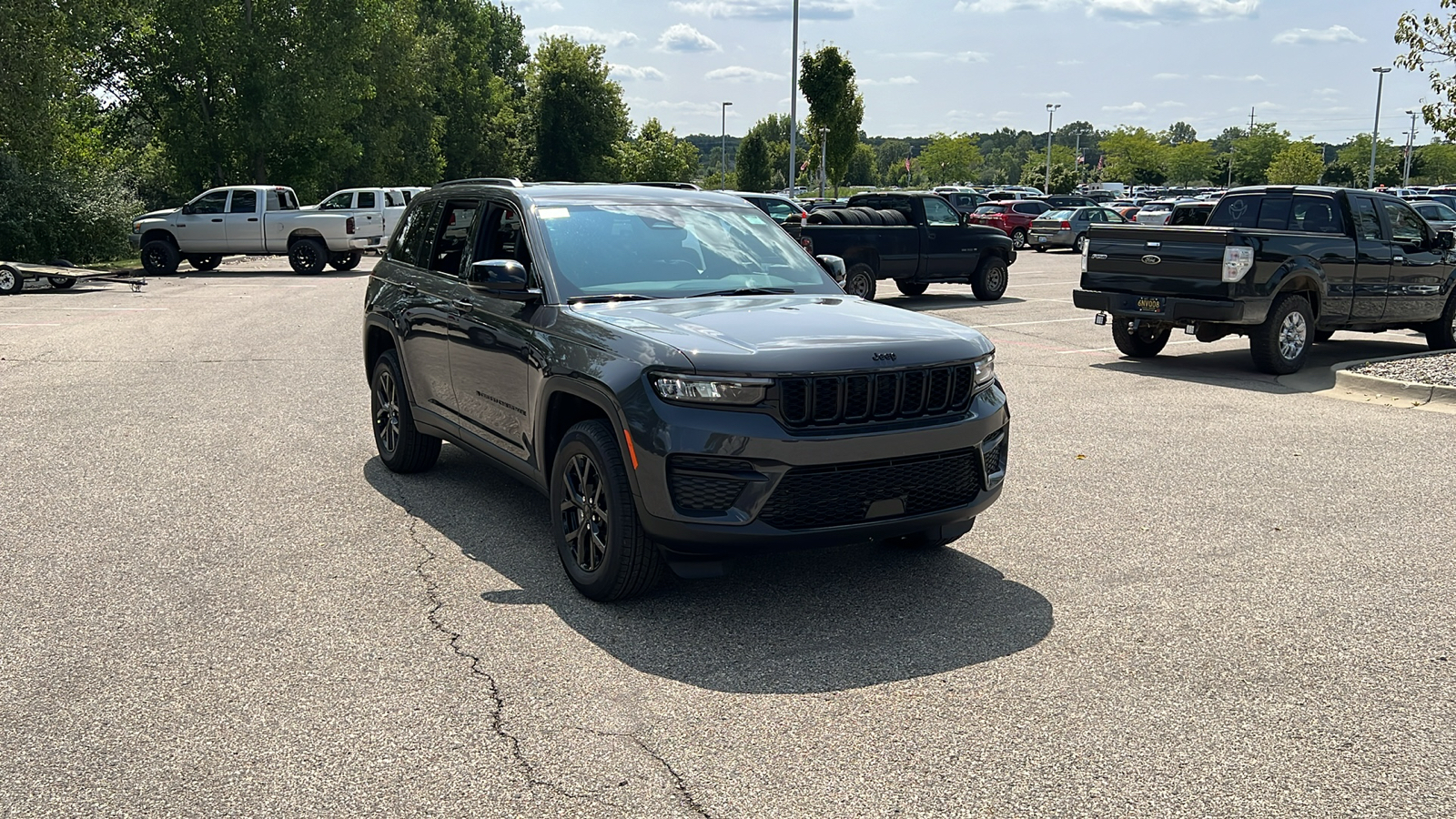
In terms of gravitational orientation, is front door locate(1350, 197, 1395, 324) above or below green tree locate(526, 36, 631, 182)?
below

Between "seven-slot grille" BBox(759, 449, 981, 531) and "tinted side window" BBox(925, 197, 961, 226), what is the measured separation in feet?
53.6

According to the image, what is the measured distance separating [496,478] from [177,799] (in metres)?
4.25

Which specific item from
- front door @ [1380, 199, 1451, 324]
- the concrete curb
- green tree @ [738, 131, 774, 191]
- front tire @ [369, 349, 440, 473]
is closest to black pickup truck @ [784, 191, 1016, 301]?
front door @ [1380, 199, 1451, 324]

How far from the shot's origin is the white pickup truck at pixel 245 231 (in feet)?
97.3

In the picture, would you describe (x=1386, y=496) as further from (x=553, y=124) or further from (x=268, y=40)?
(x=553, y=124)

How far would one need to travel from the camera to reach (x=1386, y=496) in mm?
7484

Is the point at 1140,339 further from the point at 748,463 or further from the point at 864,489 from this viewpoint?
the point at 748,463

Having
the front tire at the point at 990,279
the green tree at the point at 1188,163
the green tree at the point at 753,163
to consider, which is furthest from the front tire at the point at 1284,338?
the green tree at the point at 1188,163

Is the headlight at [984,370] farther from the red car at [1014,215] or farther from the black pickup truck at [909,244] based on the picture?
the red car at [1014,215]

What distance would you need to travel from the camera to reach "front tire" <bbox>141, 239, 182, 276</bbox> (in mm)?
29562

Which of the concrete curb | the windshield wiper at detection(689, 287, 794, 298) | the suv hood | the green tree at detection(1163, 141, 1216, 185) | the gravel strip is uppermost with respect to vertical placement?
the green tree at detection(1163, 141, 1216, 185)

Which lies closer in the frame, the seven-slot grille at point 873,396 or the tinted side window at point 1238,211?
the seven-slot grille at point 873,396

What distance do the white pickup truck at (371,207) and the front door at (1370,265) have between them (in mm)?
22932

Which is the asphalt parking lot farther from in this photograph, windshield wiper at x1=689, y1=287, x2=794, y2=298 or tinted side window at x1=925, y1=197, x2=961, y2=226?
tinted side window at x1=925, y1=197, x2=961, y2=226
